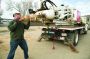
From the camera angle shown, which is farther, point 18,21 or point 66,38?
point 66,38

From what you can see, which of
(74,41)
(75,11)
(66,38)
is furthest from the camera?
(75,11)

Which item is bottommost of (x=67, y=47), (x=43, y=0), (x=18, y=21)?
(x=67, y=47)

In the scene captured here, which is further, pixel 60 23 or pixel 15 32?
pixel 60 23

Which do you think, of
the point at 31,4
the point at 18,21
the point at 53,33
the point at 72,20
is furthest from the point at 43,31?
the point at 31,4

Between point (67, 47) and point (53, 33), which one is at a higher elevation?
point (53, 33)

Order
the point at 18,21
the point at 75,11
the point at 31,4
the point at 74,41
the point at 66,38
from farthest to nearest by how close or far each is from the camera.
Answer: the point at 31,4, the point at 75,11, the point at 74,41, the point at 66,38, the point at 18,21

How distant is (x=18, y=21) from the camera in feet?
24.6

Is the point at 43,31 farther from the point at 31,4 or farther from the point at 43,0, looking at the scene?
the point at 31,4

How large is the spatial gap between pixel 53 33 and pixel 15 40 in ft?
16.3

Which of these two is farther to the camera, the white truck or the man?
the white truck

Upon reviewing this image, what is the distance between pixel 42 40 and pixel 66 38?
287cm

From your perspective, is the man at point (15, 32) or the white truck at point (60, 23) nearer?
the man at point (15, 32)

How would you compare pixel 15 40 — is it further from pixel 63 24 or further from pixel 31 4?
pixel 31 4

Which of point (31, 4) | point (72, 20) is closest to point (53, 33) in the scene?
point (72, 20)
